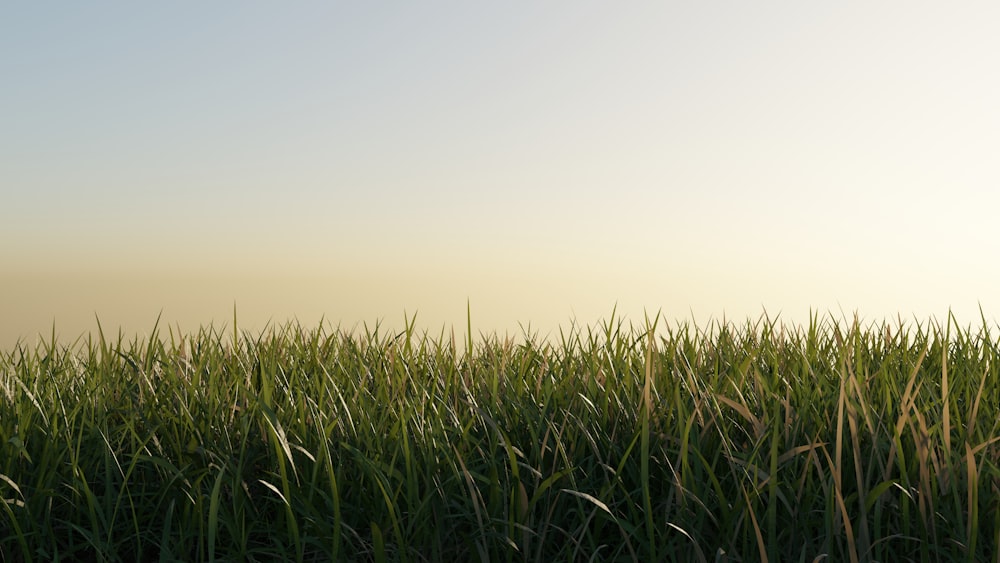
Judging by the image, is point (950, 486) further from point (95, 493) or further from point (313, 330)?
point (313, 330)

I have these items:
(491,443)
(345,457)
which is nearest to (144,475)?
(345,457)

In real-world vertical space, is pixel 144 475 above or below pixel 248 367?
below

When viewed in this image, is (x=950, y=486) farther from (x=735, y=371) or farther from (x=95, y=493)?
(x=95, y=493)

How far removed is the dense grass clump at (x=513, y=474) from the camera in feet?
7.05

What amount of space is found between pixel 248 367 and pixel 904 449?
2490mm

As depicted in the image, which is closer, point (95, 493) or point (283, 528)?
point (283, 528)

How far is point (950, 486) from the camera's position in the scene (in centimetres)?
223

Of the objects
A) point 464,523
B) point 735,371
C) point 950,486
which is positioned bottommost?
point 464,523

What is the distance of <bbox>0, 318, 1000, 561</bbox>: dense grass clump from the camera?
2148 millimetres

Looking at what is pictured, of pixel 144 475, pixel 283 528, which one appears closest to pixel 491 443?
pixel 283 528

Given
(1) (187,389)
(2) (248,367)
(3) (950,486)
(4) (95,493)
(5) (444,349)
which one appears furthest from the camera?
(5) (444,349)

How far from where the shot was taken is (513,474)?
7.30 ft

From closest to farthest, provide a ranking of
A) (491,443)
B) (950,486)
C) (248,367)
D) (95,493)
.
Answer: (950,486) < (491,443) < (95,493) < (248,367)

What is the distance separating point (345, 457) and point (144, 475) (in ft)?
2.21
